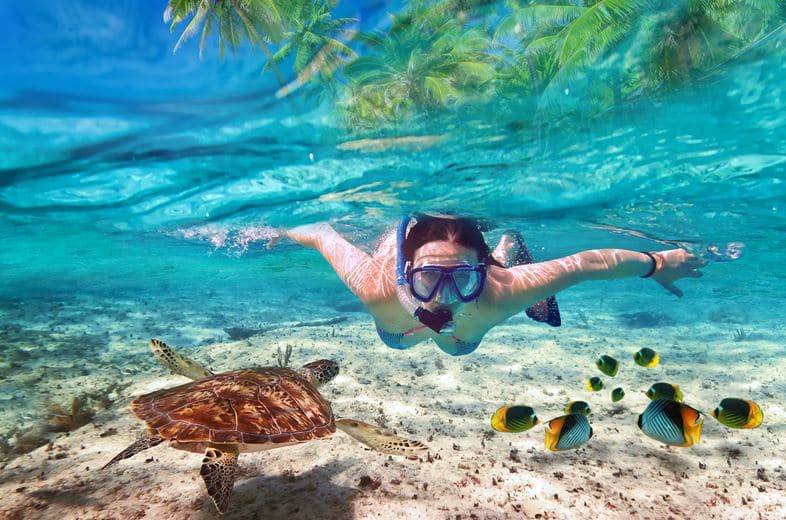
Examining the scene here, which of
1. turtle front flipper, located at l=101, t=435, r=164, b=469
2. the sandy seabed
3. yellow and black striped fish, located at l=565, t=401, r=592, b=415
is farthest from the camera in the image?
yellow and black striped fish, located at l=565, t=401, r=592, b=415

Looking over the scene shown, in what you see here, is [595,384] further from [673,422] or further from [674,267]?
[674,267]

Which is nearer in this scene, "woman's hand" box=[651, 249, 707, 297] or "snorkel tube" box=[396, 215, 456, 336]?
"snorkel tube" box=[396, 215, 456, 336]

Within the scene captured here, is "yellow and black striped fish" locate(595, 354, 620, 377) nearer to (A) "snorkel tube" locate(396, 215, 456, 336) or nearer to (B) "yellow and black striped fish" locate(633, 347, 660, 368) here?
(B) "yellow and black striped fish" locate(633, 347, 660, 368)

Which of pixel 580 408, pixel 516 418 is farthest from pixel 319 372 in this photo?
pixel 580 408

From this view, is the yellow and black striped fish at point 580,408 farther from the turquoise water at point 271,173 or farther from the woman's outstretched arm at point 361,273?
the turquoise water at point 271,173

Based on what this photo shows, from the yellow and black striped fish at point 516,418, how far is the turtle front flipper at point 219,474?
2.98 meters

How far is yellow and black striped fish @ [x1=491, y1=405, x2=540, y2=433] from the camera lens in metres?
4.42

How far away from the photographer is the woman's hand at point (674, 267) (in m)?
6.99

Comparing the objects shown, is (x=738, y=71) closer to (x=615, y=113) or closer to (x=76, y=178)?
(x=615, y=113)

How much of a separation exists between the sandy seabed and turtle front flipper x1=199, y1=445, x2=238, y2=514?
80cm

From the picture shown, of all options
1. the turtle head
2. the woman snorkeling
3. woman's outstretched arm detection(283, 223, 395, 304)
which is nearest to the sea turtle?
the turtle head

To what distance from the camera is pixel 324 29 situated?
9.06 meters

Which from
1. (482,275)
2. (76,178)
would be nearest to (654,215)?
(482,275)

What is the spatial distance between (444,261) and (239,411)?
318 cm
